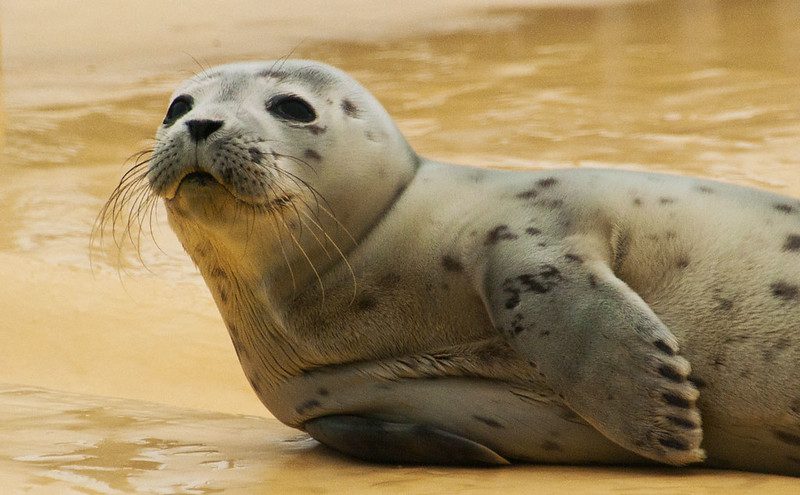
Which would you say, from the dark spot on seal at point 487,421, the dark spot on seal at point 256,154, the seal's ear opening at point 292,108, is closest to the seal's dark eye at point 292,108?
the seal's ear opening at point 292,108

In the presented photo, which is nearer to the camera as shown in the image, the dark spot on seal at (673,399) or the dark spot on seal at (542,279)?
the dark spot on seal at (673,399)

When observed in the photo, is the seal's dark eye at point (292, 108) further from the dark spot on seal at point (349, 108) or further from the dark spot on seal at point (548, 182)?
the dark spot on seal at point (548, 182)

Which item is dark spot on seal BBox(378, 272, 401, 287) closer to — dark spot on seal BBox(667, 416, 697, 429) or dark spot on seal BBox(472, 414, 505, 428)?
dark spot on seal BBox(472, 414, 505, 428)

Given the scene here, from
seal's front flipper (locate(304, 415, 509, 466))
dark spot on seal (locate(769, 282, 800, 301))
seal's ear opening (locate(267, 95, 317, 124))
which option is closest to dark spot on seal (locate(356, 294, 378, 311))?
seal's front flipper (locate(304, 415, 509, 466))

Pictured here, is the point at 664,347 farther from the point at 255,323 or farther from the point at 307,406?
the point at 255,323

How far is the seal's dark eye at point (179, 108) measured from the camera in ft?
13.4

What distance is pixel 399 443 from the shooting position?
384 centimetres

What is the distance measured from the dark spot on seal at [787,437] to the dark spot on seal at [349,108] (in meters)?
1.51

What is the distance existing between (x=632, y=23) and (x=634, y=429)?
13863mm

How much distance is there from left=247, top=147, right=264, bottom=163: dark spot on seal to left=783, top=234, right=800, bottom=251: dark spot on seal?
1.47 meters

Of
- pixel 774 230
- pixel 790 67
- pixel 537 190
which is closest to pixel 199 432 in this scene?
pixel 537 190

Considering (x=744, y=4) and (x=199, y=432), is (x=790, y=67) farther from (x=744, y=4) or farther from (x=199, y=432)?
(x=199, y=432)

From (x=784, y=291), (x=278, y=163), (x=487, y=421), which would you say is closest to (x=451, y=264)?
(x=487, y=421)

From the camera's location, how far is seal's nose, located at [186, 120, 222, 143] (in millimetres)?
3732
